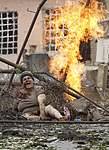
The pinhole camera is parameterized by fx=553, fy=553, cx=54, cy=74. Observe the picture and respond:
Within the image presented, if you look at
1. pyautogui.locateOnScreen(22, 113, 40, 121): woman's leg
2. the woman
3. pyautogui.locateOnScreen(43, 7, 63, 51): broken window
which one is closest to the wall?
pyautogui.locateOnScreen(43, 7, 63, 51): broken window

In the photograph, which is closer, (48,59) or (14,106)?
(14,106)

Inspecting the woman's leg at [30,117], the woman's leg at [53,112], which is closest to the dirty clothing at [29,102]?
the woman's leg at [30,117]

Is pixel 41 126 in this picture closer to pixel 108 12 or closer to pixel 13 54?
pixel 108 12

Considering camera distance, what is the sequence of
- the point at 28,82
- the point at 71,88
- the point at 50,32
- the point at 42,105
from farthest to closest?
1. the point at 50,32
2. the point at 71,88
3. the point at 28,82
4. the point at 42,105

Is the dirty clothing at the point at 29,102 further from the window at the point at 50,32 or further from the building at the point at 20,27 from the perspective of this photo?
the window at the point at 50,32

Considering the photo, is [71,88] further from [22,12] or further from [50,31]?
[22,12]

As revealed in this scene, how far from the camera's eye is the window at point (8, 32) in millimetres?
25141

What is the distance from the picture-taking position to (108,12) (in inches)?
750

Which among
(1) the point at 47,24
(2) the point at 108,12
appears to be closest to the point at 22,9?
(1) the point at 47,24

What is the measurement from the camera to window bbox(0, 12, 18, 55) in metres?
25.1

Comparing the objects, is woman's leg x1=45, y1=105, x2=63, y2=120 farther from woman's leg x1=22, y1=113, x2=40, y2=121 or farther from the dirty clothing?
the dirty clothing

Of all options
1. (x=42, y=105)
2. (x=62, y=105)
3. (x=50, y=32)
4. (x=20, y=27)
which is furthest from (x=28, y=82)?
(x=20, y=27)

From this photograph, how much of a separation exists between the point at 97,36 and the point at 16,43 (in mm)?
7520

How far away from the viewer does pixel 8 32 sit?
25.6 meters
